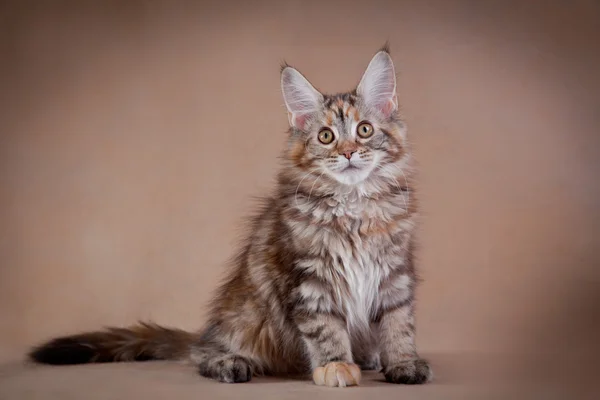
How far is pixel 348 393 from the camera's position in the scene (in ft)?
10.8

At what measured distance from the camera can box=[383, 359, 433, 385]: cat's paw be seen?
11.5 ft

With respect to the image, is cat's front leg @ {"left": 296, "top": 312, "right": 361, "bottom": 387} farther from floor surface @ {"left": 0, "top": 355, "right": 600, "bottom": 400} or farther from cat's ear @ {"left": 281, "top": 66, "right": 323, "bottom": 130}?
cat's ear @ {"left": 281, "top": 66, "right": 323, "bottom": 130}

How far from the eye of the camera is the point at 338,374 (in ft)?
11.2

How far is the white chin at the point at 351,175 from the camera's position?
358cm

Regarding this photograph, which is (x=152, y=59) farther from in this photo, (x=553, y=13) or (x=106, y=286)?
(x=553, y=13)

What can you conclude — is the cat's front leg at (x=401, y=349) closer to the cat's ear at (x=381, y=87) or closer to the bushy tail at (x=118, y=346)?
the cat's ear at (x=381, y=87)

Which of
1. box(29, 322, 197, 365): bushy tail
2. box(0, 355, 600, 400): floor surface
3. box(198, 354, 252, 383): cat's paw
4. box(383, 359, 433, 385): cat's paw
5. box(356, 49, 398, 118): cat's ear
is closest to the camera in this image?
box(0, 355, 600, 400): floor surface

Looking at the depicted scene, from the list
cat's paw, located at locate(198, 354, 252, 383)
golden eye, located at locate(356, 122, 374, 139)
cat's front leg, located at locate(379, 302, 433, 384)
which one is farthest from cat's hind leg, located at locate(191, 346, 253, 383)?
golden eye, located at locate(356, 122, 374, 139)

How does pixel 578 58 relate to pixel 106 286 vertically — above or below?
above

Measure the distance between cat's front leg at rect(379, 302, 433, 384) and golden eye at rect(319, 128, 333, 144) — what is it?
79 centimetres

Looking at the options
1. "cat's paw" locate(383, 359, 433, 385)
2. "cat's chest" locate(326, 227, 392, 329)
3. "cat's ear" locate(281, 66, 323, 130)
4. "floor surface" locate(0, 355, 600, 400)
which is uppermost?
"cat's ear" locate(281, 66, 323, 130)

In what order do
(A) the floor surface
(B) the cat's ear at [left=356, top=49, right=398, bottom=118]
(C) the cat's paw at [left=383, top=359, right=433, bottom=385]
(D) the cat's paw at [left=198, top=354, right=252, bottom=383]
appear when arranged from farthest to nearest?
(B) the cat's ear at [left=356, top=49, right=398, bottom=118] < (D) the cat's paw at [left=198, top=354, right=252, bottom=383] < (C) the cat's paw at [left=383, top=359, right=433, bottom=385] < (A) the floor surface

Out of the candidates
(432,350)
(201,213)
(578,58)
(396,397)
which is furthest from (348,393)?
(578,58)

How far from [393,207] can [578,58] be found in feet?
6.17
